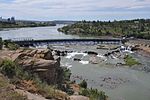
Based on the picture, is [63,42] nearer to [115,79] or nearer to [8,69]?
[115,79]

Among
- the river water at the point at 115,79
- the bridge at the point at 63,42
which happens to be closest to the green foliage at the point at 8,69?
the river water at the point at 115,79

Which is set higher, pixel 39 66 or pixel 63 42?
pixel 39 66

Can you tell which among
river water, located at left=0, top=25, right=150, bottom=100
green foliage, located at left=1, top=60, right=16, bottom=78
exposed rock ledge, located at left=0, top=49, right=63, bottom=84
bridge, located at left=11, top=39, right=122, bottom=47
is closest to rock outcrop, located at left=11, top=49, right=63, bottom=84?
exposed rock ledge, located at left=0, top=49, right=63, bottom=84

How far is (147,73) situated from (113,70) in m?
6.89

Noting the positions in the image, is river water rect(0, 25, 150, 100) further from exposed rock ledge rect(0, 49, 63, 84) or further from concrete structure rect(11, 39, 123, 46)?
concrete structure rect(11, 39, 123, 46)

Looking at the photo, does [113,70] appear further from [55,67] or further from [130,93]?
[55,67]

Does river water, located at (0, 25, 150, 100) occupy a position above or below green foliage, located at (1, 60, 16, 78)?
below

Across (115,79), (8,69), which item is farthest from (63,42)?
(8,69)

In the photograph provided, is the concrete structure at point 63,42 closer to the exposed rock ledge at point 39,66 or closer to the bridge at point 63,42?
the bridge at point 63,42

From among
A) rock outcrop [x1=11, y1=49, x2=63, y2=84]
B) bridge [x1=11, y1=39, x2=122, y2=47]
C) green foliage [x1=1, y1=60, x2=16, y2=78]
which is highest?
green foliage [x1=1, y1=60, x2=16, y2=78]

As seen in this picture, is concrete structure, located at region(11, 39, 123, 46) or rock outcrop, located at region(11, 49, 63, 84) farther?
concrete structure, located at region(11, 39, 123, 46)

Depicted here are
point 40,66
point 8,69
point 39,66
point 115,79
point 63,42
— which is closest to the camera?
point 8,69

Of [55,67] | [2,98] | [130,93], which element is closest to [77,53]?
[130,93]

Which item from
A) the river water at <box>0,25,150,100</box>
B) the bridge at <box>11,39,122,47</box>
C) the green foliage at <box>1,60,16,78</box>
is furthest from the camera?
the bridge at <box>11,39,122,47</box>
